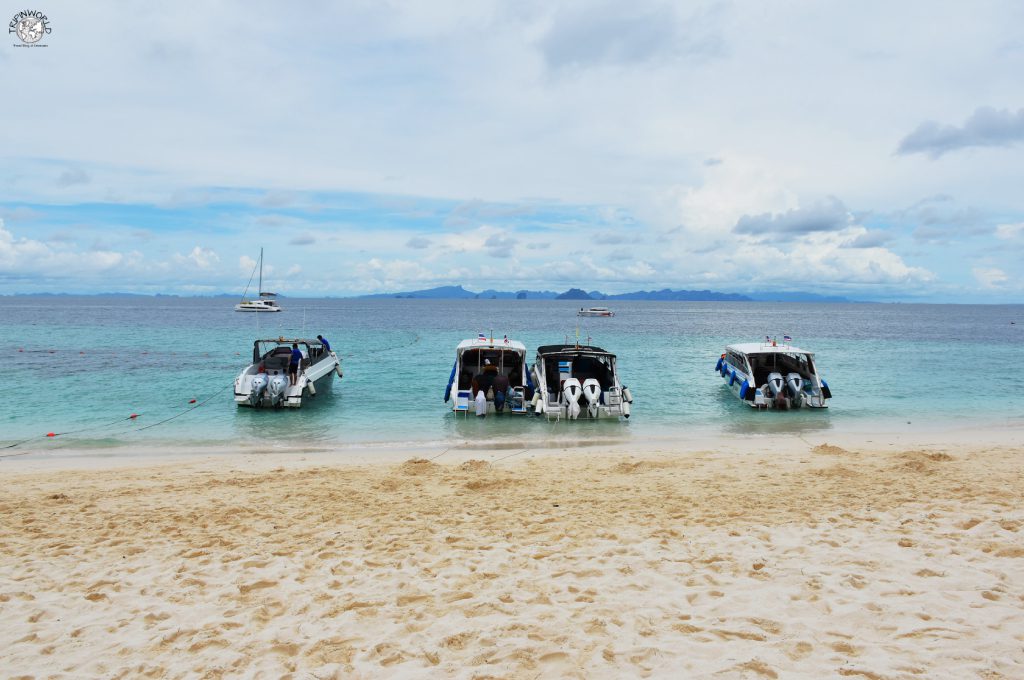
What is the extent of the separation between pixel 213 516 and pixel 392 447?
8.38 m

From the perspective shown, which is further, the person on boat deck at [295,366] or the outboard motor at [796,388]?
the person on boat deck at [295,366]

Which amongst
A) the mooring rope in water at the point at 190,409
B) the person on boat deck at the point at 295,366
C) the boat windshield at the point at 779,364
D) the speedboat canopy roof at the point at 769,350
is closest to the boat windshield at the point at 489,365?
the person on boat deck at the point at 295,366

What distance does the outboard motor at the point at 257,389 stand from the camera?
21562 mm

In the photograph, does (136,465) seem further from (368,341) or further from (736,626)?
(368,341)

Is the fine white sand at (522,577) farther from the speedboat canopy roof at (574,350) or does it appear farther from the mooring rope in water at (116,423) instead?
the speedboat canopy roof at (574,350)

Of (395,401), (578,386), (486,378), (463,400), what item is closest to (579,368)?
(578,386)

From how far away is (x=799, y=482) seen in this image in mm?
10469

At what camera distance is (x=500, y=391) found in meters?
20.7

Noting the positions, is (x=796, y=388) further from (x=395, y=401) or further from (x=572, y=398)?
(x=395, y=401)

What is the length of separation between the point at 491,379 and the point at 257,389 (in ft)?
27.5

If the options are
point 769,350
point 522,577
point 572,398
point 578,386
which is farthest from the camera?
point 769,350

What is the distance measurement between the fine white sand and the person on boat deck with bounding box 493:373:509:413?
933cm

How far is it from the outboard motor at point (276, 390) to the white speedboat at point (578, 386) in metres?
9.37

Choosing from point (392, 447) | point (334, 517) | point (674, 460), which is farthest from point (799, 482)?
point (392, 447)
